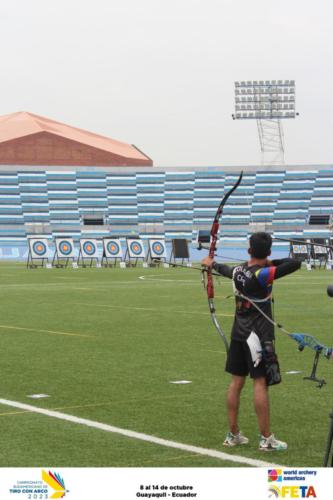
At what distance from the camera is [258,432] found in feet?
27.6

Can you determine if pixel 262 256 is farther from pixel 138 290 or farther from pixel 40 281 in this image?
pixel 40 281

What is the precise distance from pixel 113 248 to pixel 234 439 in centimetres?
4705

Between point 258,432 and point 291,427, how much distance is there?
0.35 m

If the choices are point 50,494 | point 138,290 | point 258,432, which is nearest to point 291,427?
point 258,432

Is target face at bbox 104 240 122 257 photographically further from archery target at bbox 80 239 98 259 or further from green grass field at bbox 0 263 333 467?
green grass field at bbox 0 263 333 467

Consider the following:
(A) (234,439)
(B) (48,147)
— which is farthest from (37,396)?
(B) (48,147)

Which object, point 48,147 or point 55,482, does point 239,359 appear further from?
point 48,147

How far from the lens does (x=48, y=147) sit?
95812 millimetres

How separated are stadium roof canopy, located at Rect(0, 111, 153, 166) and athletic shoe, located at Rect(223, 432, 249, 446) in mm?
87994

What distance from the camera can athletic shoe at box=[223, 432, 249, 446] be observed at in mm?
7841

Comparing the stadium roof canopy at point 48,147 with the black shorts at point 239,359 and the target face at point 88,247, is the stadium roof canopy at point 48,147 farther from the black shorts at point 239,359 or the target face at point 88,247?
the black shorts at point 239,359

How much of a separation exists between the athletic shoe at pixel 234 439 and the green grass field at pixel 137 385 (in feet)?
0.27

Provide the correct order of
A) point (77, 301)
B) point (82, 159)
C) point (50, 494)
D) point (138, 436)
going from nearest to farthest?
point (50, 494), point (138, 436), point (77, 301), point (82, 159)

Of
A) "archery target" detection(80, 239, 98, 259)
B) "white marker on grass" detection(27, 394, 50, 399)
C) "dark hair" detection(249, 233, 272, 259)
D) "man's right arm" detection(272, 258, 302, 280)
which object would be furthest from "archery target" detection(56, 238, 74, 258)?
"man's right arm" detection(272, 258, 302, 280)
